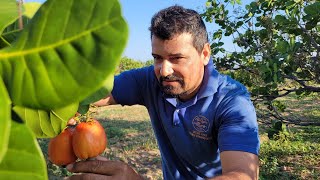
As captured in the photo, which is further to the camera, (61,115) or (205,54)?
(205,54)

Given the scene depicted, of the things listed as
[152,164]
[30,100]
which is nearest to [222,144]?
[30,100]

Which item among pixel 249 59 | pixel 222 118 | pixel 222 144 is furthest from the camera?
pixel 249 59

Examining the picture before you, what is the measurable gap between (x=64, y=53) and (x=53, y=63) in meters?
0.02

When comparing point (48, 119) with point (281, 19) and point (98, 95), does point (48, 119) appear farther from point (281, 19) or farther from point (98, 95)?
point (281, 19)

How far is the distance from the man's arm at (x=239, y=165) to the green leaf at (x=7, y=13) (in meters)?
1.39

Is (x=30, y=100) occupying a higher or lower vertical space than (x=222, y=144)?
higher

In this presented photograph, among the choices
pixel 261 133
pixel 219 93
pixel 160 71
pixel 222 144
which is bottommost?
pixel 261 133

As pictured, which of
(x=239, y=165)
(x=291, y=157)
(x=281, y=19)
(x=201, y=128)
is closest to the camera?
(x=239, y=165)

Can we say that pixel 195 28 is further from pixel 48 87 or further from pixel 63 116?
pixel 48 87

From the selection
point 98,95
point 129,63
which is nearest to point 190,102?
point 98,95

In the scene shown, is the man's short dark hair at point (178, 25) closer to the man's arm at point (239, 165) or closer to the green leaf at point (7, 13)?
the man's arm at point (239, 165)

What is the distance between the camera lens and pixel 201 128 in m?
2.23

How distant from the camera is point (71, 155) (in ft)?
3.67

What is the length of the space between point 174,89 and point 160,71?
0.14 metres
